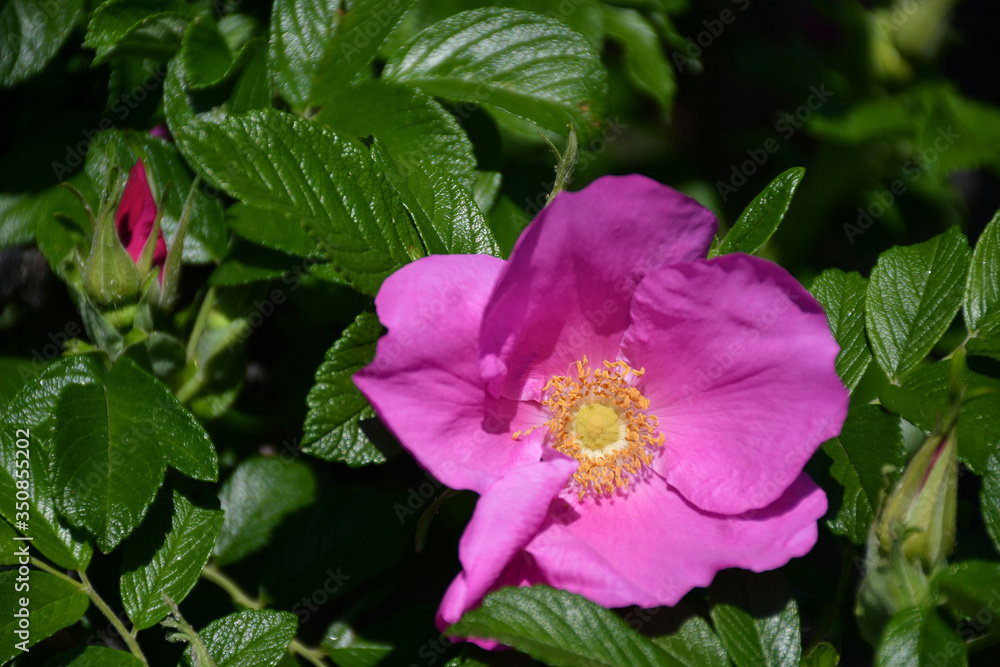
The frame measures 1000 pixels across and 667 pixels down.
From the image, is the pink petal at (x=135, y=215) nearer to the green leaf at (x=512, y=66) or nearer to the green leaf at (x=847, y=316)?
the green leaf at (x=512, y=66)

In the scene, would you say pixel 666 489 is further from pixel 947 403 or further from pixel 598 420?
pixel 947 403

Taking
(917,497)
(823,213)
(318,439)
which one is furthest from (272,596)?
(823,213)

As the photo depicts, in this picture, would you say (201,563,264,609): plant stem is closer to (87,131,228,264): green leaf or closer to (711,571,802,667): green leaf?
(87,131,228,264): green leaf

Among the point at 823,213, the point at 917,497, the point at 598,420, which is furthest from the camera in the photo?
the point at 823,213

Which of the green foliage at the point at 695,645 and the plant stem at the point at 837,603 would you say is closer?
the green foliage at the point at 695,645

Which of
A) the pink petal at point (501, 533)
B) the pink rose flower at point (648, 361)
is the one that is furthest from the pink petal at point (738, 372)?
the pink petal at point (501, 533)

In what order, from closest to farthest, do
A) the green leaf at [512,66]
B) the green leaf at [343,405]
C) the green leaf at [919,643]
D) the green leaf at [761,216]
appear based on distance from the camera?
the green leaf at [919,643] → the green leaf at [343,405] → the green leaf at [761,216] → the green leaf at [512,66]

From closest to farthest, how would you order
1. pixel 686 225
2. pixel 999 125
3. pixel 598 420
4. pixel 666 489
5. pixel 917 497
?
pixel 917 497, pixel 686 225, pixel 666 489, pixel 598 420, pixel 999 125

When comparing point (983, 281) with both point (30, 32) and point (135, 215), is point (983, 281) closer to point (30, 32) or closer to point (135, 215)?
point (135, 215)
